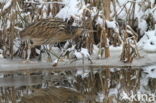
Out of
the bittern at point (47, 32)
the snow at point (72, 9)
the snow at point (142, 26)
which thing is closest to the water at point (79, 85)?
the bittern at point (47, 32)

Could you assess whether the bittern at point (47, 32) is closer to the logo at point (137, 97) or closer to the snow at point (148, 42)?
the snow at point (148, 42)

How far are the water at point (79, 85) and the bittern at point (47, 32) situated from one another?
1.90 feet

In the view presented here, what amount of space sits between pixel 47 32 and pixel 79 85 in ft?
4.94

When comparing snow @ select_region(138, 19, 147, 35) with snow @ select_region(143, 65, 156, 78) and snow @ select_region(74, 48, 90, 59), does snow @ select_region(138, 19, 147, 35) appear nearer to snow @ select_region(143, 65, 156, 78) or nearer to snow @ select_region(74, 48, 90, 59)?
snow @ select_region(143, 65, 156, 78)

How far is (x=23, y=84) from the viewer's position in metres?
6.78

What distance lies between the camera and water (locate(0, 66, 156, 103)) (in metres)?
5.95

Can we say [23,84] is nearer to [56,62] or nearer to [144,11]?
[56,62]

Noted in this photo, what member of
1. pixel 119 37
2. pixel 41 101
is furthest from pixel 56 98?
pixel 119 37

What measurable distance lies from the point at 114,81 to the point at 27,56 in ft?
5.91

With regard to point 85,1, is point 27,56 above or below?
below

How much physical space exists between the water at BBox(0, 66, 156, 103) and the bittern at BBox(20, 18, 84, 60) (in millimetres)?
578

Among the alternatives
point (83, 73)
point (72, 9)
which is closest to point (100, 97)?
point (83, 73)

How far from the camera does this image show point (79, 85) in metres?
6.64

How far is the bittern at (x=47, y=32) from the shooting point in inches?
309
